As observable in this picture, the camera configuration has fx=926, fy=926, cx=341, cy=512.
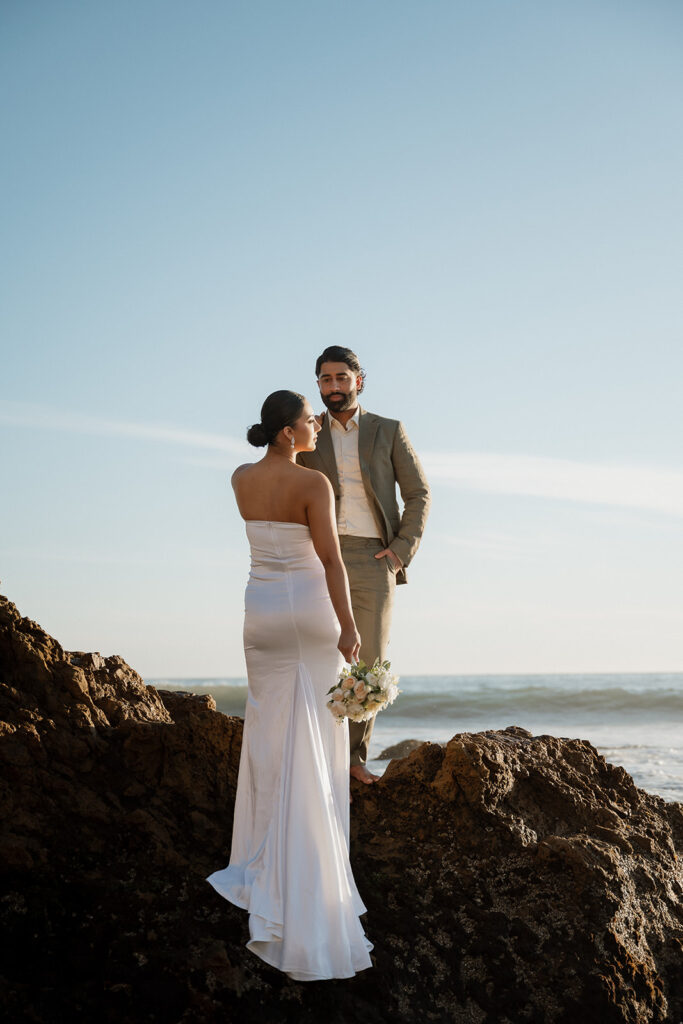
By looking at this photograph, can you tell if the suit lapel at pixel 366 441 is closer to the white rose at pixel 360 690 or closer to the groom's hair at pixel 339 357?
the groom's hair at pixel 339 357

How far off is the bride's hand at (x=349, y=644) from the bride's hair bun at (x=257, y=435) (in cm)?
112

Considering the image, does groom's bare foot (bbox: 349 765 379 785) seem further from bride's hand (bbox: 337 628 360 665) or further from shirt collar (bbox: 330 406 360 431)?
shirt collar (bbox: 330 406 360 431)

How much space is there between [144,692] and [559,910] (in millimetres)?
3014

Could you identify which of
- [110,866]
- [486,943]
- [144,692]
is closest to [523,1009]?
[486,943]

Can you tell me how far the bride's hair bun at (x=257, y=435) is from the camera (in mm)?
5043

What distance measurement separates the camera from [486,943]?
16.5ft

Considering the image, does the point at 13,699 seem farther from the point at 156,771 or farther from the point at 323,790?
the point at 323,790

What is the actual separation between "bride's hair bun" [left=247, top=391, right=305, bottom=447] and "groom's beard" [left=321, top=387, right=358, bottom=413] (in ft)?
3.95

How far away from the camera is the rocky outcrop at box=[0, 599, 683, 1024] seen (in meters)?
4.50

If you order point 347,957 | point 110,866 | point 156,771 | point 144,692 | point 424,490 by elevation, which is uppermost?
point 424,490

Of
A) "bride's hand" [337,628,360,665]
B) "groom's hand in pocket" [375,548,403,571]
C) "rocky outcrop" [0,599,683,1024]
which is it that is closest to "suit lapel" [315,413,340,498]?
"groom's hand in pocket" [375,548,403,571]

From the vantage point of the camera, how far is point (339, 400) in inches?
247

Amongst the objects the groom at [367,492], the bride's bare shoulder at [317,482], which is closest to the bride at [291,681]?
the bride's bare shoulder at [317,482]

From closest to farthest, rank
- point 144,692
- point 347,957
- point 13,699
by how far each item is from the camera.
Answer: point 347,957 < point 13,699 < point 144,692
